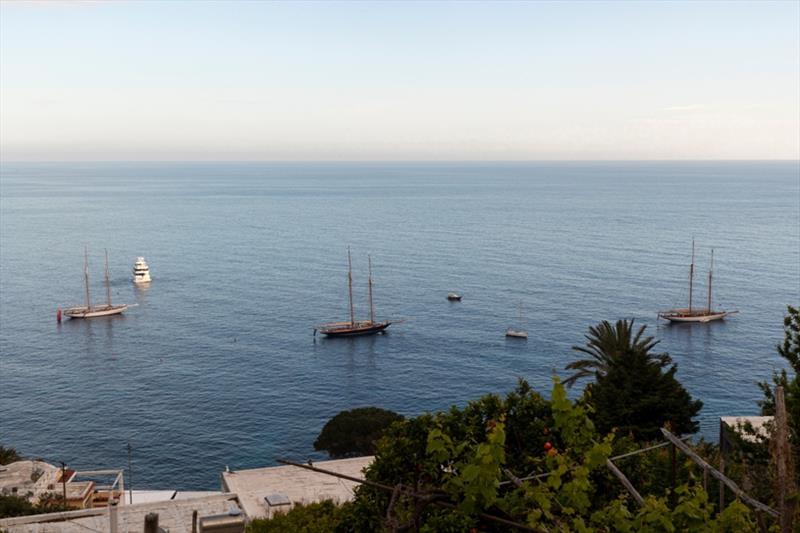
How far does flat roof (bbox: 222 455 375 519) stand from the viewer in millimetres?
27203

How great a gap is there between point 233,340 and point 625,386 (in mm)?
55249

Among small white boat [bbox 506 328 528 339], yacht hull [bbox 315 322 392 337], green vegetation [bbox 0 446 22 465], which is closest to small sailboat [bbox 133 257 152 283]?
yacht hull [bbox 315 322 392 337]

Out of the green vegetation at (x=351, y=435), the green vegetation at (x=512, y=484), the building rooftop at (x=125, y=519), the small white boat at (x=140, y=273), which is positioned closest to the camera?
the green vegetation at (x=512, y=484)

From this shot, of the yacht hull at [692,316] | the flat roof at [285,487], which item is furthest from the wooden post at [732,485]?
the yacht hull at [692,316]

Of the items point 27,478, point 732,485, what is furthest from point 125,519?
point 732,485

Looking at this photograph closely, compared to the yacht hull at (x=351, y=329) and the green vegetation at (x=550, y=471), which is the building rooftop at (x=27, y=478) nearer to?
the green vegetation at (x=550, y=471)

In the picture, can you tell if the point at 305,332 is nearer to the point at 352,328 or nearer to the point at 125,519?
the point at 352,328

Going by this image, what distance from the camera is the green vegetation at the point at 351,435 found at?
171 ft

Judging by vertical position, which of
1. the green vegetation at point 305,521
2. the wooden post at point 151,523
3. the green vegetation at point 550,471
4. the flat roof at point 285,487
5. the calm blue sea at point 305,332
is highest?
the wooden post at point 151,523

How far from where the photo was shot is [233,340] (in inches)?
3273

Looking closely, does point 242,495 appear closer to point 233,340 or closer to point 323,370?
point 323,370

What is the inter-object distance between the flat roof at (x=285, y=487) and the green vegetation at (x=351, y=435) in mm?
19060

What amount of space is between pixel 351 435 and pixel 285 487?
76.5ft

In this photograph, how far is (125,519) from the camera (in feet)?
80.8
